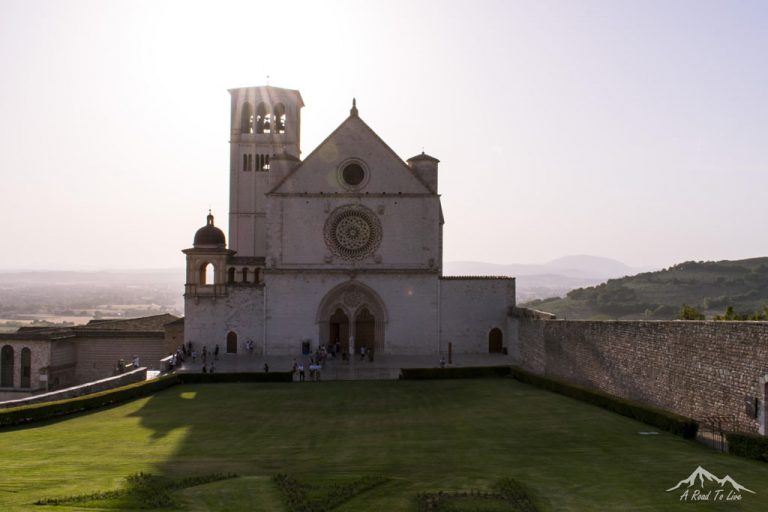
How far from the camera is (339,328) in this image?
4650 cm

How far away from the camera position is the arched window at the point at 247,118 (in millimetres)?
54731

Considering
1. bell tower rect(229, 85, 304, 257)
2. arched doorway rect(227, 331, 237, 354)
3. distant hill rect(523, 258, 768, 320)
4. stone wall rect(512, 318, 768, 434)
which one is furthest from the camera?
distant hill rect(523, 258, 768, 320)

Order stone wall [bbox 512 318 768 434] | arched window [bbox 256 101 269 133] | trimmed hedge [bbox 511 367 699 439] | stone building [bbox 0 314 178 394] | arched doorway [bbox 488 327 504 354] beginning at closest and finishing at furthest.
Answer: stone wall [bbox 512 318 768 434]
trimmed hedge [bbox 511 367 699 439]
stone building [bbox 0 314 178 394]
arched doorway [bbox 488 327 504 354]
arched window [bbox 256 101 269 133]

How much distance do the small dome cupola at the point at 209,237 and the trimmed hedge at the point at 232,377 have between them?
12.7 metres

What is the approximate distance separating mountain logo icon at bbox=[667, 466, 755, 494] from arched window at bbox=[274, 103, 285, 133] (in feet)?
149

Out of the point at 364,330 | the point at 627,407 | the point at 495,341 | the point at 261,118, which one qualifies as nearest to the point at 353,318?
the point at 364,330

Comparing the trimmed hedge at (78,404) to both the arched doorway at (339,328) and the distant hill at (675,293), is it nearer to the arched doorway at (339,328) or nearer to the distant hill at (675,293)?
the arched doorway at (339,328)

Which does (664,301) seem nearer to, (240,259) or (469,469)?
(240,259)

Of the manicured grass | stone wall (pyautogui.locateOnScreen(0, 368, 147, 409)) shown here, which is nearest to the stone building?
stone wall (pyautogui.locateOnScreen(0, 368, 147, 409))

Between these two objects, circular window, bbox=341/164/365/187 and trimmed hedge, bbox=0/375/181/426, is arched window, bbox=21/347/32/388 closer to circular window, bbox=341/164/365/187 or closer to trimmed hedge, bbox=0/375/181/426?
trimmed hedge, bbox=0/375/181/426

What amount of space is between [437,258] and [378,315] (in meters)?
5.63

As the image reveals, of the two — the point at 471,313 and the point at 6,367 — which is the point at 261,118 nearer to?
the point at 471,313

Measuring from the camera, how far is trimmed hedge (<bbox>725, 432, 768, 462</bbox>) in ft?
54.9

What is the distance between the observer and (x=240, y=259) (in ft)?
155
